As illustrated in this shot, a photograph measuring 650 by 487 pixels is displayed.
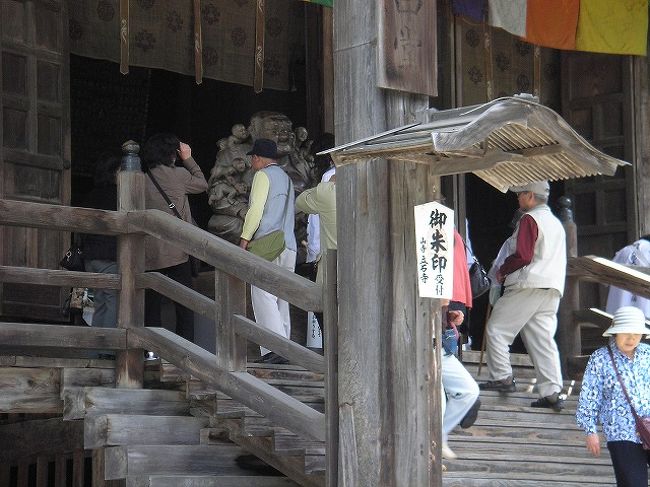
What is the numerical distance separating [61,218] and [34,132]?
8.47 ft

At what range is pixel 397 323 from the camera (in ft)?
21.3

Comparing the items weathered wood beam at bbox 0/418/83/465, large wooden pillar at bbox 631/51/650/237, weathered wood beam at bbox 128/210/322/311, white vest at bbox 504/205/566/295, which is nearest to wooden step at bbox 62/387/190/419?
weathered wood beam at bbox 128/210/322/311

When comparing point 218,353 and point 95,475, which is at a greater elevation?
point 218,353

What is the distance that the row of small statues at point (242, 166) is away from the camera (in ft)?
33.5

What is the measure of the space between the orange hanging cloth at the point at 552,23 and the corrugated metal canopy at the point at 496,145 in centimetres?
498

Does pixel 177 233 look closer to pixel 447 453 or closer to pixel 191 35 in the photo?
pixel 447 453

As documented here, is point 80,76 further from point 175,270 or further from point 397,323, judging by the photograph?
point 397,323

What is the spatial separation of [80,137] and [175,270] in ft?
15.4

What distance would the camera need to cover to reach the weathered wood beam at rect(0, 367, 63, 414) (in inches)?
300

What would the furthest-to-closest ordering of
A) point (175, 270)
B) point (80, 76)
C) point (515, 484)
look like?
1. point (80, 76)
2. point (175, 270)
3. point (515, 484)

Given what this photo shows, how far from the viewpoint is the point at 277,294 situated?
7078 millimetres

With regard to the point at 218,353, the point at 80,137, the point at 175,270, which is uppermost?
the point at 80,137

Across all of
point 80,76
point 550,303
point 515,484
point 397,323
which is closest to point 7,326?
point 397,323

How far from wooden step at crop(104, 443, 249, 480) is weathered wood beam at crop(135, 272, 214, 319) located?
2.57 feet
